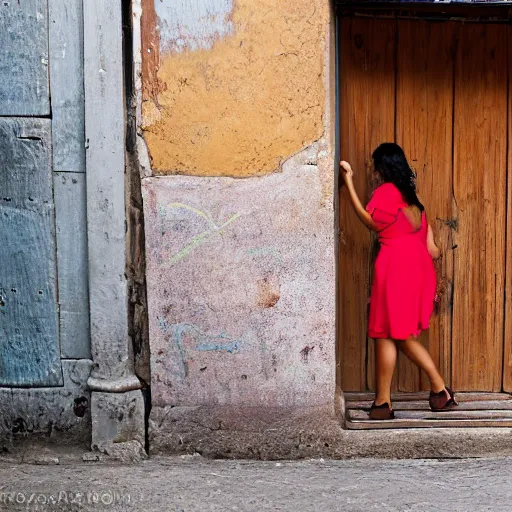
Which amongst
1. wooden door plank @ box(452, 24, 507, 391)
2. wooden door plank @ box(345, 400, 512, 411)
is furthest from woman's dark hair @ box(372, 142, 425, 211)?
wooden door plank @ box(345, 400, 512, 411)

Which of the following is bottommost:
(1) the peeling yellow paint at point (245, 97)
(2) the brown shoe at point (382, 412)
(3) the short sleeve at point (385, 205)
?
(2) the brown shoe at point (382, 412)

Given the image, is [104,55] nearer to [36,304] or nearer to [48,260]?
[48,260]

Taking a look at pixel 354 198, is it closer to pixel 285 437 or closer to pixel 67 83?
pixel 285 437

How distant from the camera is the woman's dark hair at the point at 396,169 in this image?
3828mm

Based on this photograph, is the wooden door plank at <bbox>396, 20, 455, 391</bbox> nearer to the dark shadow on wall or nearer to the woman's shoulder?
the woman's shoulder

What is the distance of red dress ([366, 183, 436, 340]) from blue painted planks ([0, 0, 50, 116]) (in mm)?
1761

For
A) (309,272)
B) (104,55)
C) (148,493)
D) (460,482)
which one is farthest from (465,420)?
(104,55)

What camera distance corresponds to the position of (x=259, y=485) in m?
3.27

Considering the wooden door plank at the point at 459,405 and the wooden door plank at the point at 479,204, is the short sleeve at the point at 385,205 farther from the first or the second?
the wooden door plank at the point at 459,405

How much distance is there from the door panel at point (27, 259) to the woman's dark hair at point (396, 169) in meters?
1.71

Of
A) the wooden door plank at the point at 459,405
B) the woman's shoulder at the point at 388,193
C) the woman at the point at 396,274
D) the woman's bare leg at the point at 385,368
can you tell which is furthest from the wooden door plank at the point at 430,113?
the wooden door plank at the point at 459,405

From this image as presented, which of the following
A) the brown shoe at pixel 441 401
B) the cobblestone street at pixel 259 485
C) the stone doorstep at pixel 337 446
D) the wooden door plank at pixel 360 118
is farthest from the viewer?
the wooden door plank at pixel 360 118

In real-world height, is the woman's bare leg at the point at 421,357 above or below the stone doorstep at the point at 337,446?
above

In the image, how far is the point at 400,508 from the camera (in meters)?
3.05
